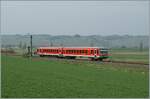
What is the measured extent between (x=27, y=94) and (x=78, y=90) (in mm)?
2524

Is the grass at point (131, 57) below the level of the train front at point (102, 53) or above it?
below

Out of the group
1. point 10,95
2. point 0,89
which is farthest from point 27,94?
point 0,89

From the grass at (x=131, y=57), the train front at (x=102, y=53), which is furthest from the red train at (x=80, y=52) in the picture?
the grass at (x=131, y=57)

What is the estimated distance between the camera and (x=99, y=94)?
520 inches

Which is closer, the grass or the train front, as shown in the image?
the train front

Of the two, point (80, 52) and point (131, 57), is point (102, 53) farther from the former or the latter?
point (131, 57)

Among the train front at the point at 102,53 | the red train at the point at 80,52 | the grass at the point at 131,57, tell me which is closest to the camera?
the red train at the point at 80,52

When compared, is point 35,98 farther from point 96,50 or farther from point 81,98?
point 96,50

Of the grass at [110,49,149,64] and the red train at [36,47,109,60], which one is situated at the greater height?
the red train at [36,47,109,60]

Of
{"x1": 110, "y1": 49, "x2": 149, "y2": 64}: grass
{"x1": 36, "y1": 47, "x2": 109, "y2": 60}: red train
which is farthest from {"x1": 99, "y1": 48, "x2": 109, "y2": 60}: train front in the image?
{"x1": 110, "y1": 49, "x2": 149, "y2": 64}: grass

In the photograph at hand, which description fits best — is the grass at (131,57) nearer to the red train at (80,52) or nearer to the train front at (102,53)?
the train front at (102,53)

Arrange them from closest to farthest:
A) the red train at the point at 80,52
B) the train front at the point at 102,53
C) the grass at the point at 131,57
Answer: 1. the red train at the point at 80,52
2. the train front at the point at 102,53
3. the grass at the point at 131,57

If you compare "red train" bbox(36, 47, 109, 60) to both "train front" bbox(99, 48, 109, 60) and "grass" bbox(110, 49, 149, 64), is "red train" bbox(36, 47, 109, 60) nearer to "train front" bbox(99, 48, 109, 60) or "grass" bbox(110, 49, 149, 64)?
"train front" bbox(99, 48, 109, 60)

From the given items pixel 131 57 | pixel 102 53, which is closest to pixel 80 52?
pixel 102 53
